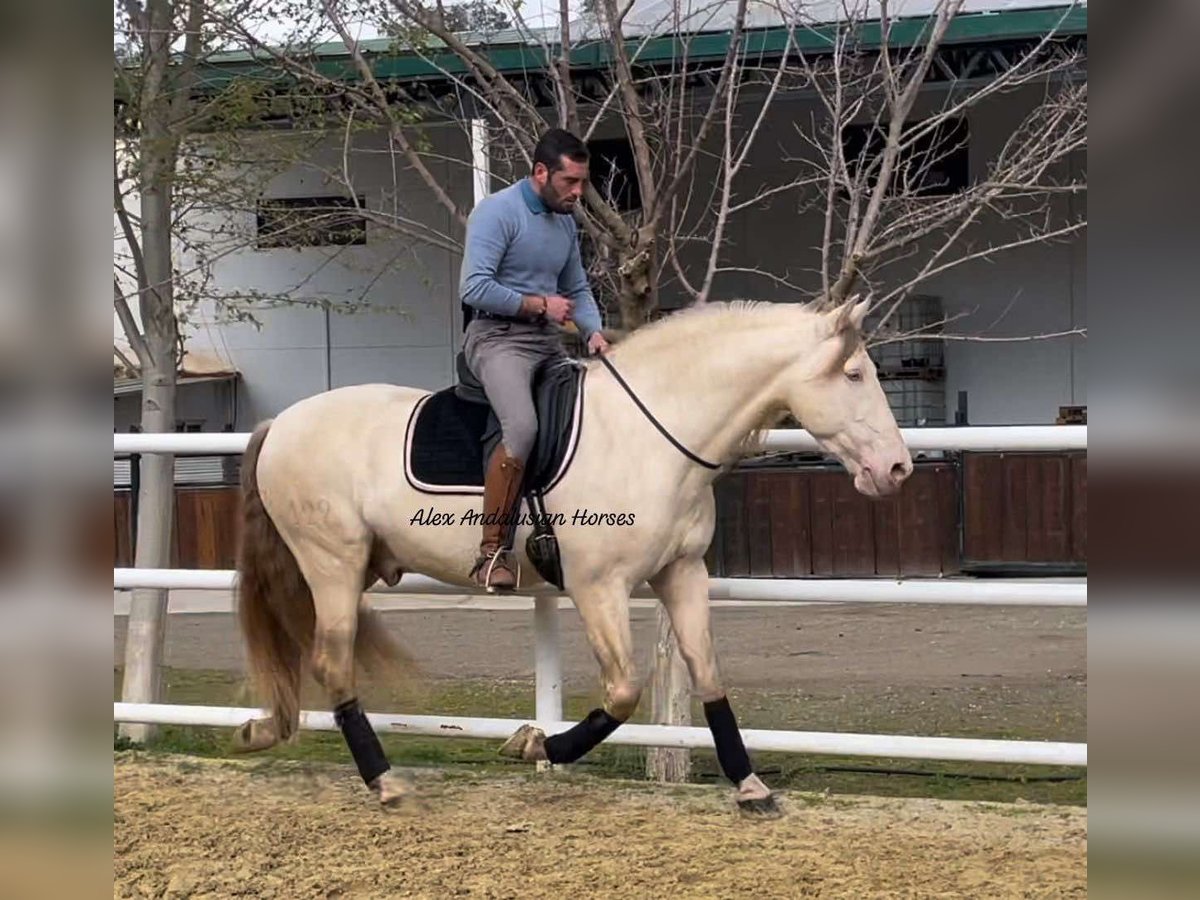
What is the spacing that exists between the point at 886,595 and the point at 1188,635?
325 centimetres

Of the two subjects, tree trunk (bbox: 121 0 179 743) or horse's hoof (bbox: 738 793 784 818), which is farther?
tree trunk (bbox: 121 0 179 743)

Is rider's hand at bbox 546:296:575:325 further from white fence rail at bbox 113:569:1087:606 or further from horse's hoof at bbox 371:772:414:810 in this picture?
horse's hoof at bbox 371:772:414:810

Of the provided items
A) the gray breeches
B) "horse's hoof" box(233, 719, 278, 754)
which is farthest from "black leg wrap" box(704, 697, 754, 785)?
"horse's hoof" box(233, 719, 278, 754)

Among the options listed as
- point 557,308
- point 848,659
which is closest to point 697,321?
point 557,308

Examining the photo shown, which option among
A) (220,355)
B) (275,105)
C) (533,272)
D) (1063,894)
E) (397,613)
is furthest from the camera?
(220,355)

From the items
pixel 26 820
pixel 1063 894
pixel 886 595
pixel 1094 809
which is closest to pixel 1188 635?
pixel 1094 809

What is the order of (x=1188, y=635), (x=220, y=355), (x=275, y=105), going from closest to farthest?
(x=1188, y=635) → (x=275, y=105) → (x=220, y=355)

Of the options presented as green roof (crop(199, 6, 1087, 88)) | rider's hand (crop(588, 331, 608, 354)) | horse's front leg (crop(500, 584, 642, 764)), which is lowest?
horse's front leg (crop(500, 584, 642, 764))

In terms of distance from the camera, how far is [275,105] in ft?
23.5

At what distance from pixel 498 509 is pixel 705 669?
92 cm

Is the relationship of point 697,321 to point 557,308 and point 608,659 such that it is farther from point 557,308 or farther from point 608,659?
point 608,659

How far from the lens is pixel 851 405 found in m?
4.47

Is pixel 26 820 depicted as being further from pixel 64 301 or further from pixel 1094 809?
pixel 1094 809

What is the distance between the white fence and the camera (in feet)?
15.8
